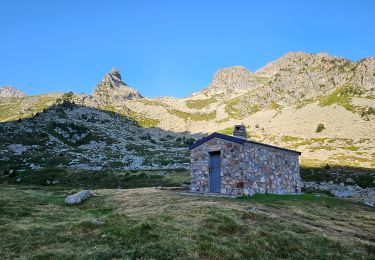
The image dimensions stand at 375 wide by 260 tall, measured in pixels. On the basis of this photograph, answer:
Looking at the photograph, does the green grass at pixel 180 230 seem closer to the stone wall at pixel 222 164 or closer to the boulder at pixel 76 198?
the boulder at pixel 76 198

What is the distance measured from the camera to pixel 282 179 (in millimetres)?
31844

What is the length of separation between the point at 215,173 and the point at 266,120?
11191cm

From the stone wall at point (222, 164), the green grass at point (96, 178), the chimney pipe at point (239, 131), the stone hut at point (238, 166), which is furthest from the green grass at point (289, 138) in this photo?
the stone wall at point (222, 164)

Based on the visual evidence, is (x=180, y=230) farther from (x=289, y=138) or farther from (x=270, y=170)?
(x=289, y=138)

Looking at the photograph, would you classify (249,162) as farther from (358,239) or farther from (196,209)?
(358,239)

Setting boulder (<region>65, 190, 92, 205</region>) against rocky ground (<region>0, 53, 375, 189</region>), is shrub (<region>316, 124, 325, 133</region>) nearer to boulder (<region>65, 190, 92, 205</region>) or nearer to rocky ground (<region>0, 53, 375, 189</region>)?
rocky ground (<region>0, 53, 375, 189</region>)

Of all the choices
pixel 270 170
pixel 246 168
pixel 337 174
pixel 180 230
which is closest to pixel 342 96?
pixel 337 174

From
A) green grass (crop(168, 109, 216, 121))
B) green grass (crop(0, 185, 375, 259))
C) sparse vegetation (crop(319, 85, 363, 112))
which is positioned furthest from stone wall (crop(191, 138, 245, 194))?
green grass (crop(168, 109, 216, 121))

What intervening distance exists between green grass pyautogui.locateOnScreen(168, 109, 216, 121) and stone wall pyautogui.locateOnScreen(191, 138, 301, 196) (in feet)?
405

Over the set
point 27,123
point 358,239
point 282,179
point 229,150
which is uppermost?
point 27,123

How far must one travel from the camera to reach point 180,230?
15875 mm

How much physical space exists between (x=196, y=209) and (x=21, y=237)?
935 cm

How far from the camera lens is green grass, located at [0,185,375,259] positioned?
13.6 m

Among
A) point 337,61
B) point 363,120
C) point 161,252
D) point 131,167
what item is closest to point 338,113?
point 363,120
